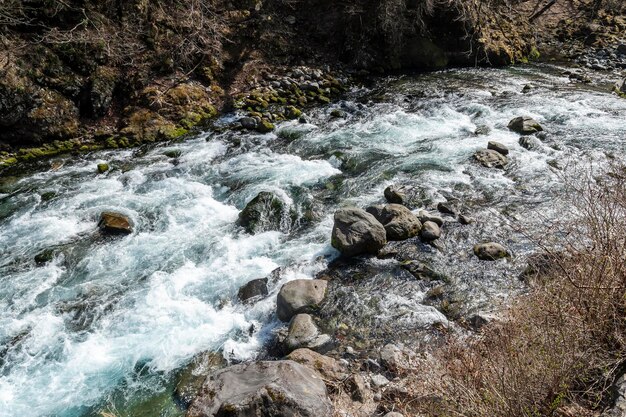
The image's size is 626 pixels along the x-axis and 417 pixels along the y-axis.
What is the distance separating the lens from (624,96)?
1212cm

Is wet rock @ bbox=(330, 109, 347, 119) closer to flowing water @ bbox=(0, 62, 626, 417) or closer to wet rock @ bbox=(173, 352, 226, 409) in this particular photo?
flowing water @ bbox=(0, 62, 626, 417)

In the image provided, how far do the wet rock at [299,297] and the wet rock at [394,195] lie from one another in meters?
2.47

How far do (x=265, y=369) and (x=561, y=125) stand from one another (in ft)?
30.6

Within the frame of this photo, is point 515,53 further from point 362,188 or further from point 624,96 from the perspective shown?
point 362,188

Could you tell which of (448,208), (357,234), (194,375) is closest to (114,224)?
(194,375)

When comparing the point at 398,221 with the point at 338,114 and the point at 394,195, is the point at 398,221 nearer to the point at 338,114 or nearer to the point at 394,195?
the point at 394,195

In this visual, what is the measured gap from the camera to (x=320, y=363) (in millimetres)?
4711

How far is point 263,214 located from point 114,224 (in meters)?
2.39

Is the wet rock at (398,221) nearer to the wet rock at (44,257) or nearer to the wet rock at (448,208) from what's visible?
the wet rock at (448,208)

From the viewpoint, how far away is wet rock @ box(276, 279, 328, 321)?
18.4 feet

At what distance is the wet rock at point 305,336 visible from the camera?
5.09m

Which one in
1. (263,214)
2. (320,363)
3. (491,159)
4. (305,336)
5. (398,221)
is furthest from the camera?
(491,159)

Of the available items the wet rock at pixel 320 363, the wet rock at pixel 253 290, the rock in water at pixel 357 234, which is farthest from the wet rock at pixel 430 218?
the wet rock at pixel 320 363

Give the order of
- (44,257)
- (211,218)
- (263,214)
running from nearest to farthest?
(44,257) → (263,214) → (211,218)
